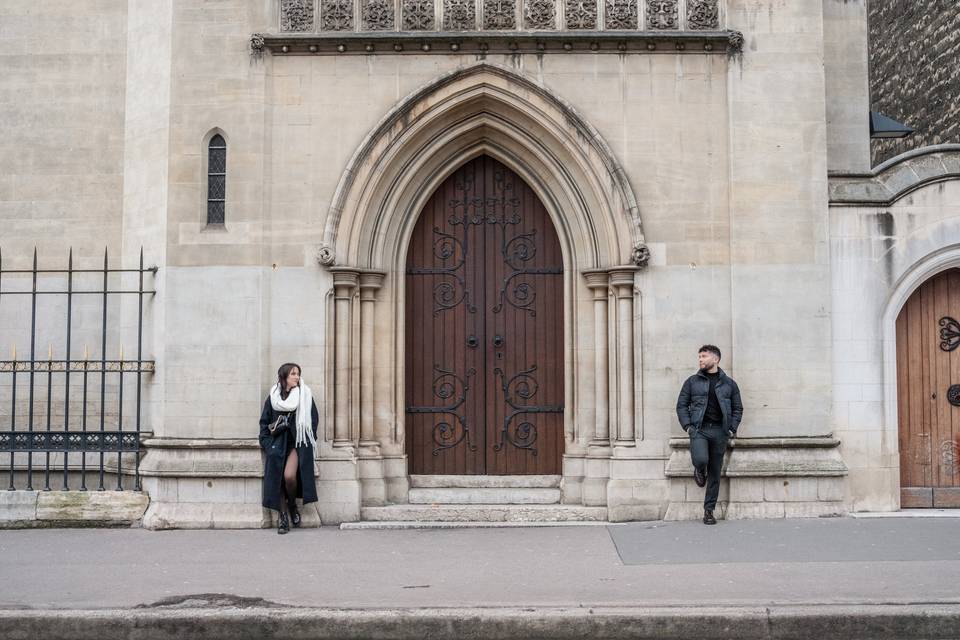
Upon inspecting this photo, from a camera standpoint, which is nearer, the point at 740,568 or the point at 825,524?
Answer: the point at 740,568

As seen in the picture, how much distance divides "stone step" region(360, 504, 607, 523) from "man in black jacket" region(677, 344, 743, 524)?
1.10m

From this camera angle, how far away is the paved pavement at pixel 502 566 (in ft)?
24.0

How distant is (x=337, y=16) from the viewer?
36.8 ft

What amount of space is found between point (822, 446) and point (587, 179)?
3610mm

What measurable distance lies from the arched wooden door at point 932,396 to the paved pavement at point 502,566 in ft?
2.80

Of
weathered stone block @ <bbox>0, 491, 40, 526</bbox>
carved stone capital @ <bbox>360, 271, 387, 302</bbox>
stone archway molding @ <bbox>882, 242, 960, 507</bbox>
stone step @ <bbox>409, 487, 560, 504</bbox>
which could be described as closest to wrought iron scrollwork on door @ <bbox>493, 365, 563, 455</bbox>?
stone step @ <bbox>409, 487, 560, 504</bbox>

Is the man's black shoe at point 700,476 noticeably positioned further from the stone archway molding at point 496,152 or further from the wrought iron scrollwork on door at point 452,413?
the wrought iron scrollwork on door at point 452,413

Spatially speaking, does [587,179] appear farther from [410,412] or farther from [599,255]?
[410,412]

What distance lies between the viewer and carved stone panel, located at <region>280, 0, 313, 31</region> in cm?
1121

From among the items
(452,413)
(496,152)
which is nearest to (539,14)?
(496,152)

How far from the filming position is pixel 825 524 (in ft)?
33.7

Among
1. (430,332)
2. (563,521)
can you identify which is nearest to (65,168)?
(430,332)

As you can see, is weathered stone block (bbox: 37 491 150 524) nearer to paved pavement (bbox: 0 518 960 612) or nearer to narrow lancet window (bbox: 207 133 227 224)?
paved pavement (bbox: 0 518 960 612)

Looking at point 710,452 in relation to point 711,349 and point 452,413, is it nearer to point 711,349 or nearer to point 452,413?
point 711,349
